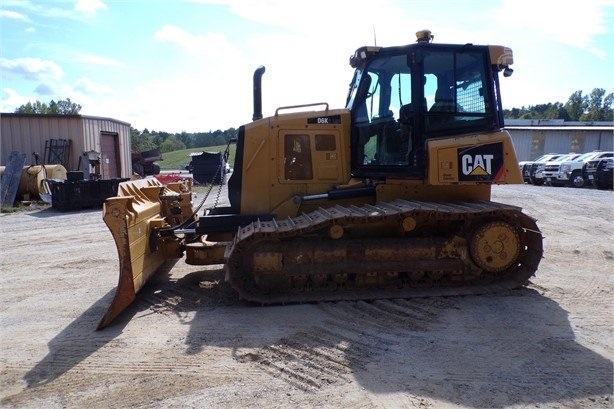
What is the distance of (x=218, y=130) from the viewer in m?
81.9

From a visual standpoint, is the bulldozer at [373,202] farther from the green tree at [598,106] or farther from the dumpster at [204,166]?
the green tree at [598,106]

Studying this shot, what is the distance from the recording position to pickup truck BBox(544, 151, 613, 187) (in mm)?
→ 22656

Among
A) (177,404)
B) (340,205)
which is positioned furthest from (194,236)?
(177,404)

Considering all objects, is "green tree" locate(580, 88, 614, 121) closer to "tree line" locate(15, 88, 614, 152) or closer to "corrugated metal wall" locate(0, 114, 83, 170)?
"tree line" locate(15, 88, 614, 152)

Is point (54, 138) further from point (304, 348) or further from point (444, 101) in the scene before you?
point (304, 348)

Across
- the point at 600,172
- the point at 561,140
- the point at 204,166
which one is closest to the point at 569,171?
the point at 600,172

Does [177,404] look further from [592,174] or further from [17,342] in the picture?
[592,174]

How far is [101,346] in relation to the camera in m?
4.26

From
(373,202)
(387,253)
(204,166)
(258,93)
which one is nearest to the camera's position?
(387,253)

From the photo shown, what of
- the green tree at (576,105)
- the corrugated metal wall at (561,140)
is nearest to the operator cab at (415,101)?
the corrugated metal wall at (561,140)

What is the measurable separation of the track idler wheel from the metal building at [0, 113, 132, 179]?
61.7 ft

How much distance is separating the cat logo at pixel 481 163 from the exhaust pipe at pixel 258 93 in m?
2.61

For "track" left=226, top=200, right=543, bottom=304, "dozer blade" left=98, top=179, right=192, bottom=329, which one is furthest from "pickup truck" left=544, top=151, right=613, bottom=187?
"dozer blade" left=98, top=179, right=192, bottom=329

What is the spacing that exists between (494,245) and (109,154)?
77.1ft
